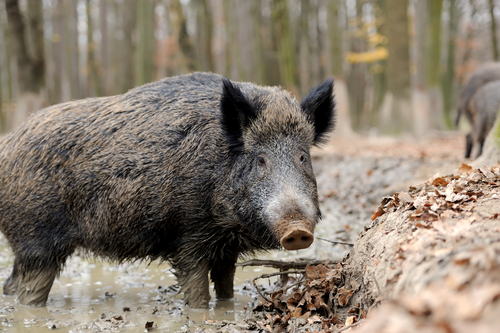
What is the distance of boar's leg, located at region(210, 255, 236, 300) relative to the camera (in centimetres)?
557

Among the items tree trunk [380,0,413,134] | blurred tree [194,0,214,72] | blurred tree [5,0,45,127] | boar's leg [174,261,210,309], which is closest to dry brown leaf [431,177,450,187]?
boar's leg [174,261,210,309]

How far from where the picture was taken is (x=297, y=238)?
4.04 m

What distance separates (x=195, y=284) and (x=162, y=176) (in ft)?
3.92

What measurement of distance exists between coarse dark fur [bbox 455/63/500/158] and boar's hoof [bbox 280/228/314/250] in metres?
8.16

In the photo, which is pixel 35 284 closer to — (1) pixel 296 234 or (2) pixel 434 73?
(1) pixel 296 234

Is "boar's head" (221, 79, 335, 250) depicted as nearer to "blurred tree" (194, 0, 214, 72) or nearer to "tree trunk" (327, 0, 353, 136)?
"tree trunk" (327, 0, 353, 136)

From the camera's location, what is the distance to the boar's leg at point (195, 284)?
5246mm

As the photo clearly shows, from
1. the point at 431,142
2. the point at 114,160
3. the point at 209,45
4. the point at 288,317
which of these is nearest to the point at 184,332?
the point at 288,317

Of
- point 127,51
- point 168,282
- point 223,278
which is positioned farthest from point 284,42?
point 223,278

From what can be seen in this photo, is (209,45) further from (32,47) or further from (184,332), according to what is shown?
(184,332)

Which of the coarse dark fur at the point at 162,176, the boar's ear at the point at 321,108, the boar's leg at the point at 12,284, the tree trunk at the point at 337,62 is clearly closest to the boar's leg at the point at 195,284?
the coarse dark fur at the point at 162,176

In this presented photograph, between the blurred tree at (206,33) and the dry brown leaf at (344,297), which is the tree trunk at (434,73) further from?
the dry brown leaf at (344,297)

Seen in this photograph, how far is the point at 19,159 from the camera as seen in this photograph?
557 centimetres

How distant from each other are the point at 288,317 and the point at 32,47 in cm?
1473
